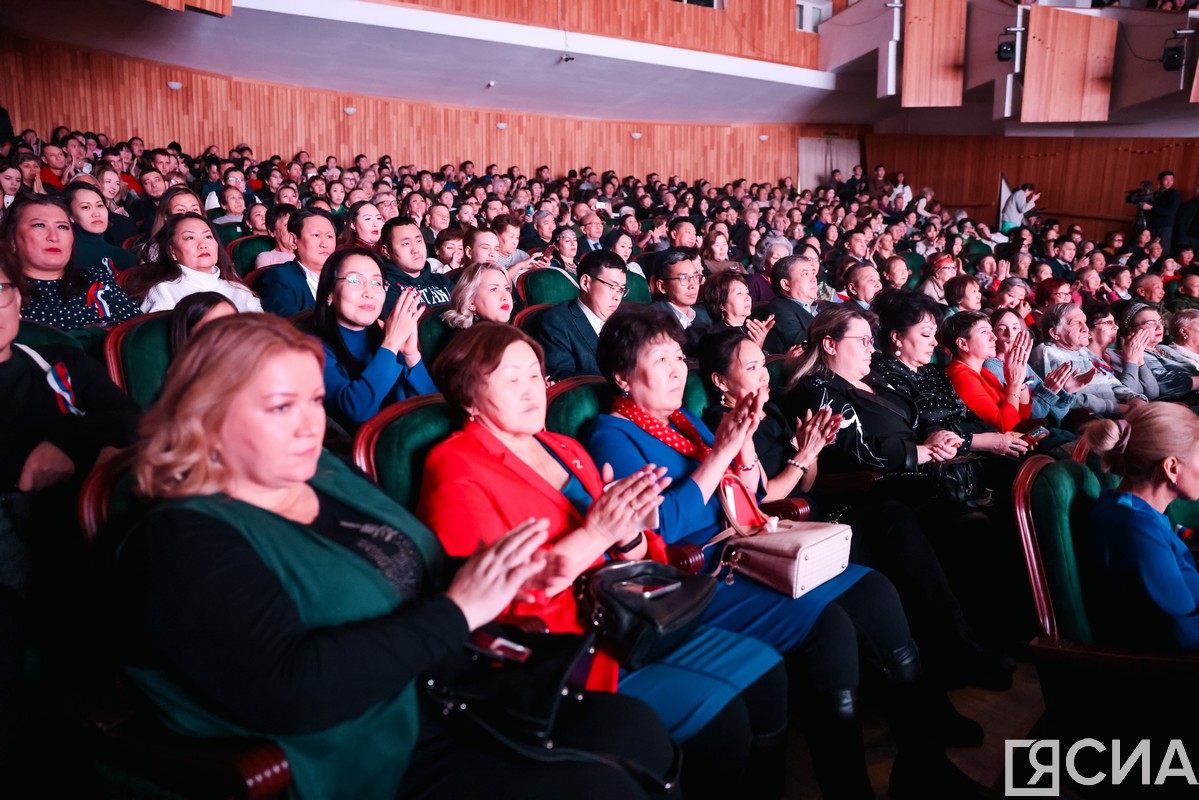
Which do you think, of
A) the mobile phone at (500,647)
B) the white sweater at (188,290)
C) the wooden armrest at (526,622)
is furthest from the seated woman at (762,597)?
the white sweater at (188,290)

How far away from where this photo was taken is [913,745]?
1.38 meters

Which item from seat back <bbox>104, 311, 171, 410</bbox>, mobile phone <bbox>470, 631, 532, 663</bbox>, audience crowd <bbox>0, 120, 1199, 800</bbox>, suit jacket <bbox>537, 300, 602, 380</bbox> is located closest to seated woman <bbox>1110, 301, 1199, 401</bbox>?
audience crowd <bbox>0, 120, 1199, 800</bbox>

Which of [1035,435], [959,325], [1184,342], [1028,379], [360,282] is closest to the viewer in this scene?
[360,282]

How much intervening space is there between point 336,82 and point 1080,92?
23.1ft

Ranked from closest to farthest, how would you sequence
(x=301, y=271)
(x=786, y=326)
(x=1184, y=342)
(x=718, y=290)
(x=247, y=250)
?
1. (x=301, y=271)
2. (x=718, y=290)
3. (x=786, y=326)
4. (x=1184, y=342)
5. (x=247, y=250)

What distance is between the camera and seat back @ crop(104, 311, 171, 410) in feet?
5.36

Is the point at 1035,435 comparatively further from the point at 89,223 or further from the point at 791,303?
the point at 89,223

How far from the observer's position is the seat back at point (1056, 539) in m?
1.32

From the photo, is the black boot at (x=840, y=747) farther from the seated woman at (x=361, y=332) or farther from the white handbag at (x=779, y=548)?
the seated woman at (x=361, y=332)

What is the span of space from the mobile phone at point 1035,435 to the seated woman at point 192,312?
6.19ft

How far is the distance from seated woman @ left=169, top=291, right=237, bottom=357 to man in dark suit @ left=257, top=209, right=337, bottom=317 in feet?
2.69

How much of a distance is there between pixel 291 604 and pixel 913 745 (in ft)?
3.47

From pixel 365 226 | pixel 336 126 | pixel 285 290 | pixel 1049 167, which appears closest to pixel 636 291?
pixel 365 226

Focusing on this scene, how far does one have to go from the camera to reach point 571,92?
9.12 meters
